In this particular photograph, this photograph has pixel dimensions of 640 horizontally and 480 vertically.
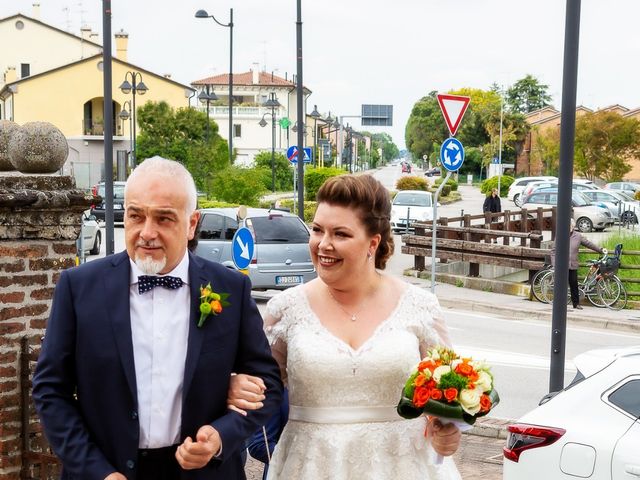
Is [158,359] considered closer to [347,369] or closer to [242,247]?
[347,369]

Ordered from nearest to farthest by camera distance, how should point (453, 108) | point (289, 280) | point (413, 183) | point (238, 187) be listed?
1. point (453, 108)
2. point (289, 280)
3. point (238, 187)
4. point (413, 183)

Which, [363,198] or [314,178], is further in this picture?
[314,178]

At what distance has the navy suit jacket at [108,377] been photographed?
325 centimetres

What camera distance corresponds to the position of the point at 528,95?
133750 mm

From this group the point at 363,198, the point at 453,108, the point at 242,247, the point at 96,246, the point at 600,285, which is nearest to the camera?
the point at 363,198

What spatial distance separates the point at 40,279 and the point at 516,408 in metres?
6.85

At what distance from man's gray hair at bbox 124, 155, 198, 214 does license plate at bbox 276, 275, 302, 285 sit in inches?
614

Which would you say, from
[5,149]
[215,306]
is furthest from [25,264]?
[215,306]

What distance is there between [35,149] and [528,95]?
13283cm

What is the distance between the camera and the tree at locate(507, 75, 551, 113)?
133m

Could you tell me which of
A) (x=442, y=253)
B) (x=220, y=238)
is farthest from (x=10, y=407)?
(x=442, y=253)

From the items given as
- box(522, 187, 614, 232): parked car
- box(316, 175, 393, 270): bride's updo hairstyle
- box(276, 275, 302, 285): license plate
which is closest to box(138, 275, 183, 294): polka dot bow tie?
box(316, 175, 393, 270): bride's updo hairstyle

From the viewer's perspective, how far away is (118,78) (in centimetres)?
7444

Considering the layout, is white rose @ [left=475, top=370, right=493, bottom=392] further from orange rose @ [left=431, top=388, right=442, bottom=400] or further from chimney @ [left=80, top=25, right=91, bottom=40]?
chimney @ [left=80, top=25, right=91, bottom=40]
